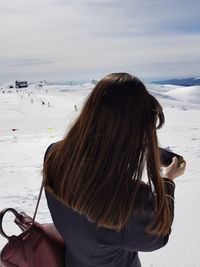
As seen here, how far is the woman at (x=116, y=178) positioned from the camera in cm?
149

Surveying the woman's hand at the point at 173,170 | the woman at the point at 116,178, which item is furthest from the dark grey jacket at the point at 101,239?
the woman's hand at the point at 173,170

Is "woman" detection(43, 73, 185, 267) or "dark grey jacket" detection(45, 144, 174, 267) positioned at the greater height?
"woman" detection(43, 73, 185, 267)

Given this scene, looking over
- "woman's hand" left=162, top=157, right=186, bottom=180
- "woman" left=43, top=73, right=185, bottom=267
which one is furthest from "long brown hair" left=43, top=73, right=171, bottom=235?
"woman's hand" left=162, top=157, right=186, bottom=180

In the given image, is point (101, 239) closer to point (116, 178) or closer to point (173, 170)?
point (116, 178)

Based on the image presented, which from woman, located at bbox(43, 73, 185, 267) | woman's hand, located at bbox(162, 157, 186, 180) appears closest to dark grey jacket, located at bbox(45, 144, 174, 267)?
woman, located at bbox(43, 73, 185, 267)

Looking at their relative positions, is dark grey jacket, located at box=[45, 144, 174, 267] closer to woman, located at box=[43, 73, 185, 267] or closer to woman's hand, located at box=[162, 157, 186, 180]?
woman, located at box=[43, 73, 185, 267]

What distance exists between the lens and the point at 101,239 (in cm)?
155

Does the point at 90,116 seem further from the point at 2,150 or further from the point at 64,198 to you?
the point at 2,150

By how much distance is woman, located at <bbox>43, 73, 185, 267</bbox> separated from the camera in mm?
1494

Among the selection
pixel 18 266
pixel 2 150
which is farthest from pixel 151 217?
pixel 2 150

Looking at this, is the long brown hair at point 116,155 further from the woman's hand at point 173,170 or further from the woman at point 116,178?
the woman's hand at point 173,170

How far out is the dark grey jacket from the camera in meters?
1.50

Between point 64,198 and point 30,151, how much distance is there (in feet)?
28.8

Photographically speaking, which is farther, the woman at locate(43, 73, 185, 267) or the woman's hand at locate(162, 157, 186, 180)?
the woman's hand at locate(162, 157, 186, 180)
